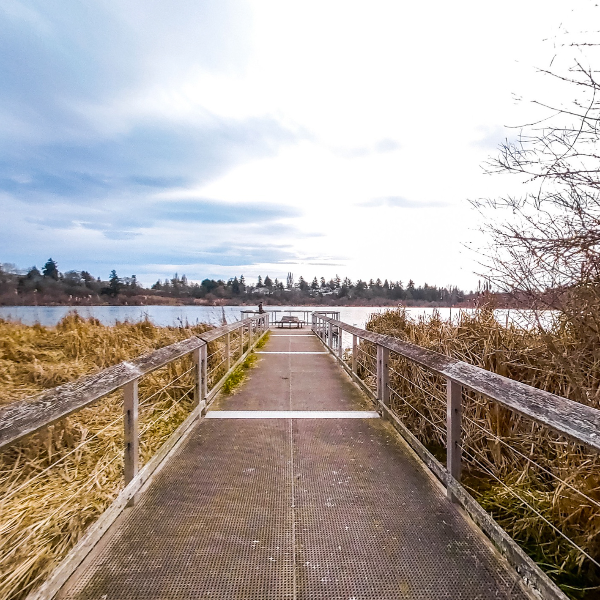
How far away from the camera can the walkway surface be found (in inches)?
69.2

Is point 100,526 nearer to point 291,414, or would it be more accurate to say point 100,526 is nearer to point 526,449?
point 291,414

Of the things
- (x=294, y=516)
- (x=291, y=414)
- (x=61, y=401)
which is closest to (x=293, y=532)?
(x=294, y=516)

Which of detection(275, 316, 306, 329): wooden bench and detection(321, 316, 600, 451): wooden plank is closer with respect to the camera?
detection(321, 316, 600, 451): wooden plank

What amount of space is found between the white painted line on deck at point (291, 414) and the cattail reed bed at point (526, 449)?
2.47 ft

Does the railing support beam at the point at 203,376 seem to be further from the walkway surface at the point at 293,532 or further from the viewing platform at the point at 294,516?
the walkway surface at the point at 293,532

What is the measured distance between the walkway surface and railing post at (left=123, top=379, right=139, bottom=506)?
0.64 feet

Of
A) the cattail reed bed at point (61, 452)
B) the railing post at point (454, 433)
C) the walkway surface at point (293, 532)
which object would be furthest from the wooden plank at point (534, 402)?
the cattail reed bed at point (61, 452)

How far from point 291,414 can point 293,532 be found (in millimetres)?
2311

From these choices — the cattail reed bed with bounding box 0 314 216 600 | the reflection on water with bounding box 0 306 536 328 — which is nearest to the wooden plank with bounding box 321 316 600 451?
the cattail reed bed with bounding box 0 314 216 600

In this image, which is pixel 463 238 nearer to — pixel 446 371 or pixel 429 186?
pixel 446 371

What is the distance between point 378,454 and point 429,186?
377 inches

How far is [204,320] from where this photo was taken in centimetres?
1112

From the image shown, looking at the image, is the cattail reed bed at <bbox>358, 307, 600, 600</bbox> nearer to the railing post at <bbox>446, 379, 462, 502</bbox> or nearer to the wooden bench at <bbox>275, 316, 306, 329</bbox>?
the railing post at <bbox>446, 379, 462, 502</bbox>

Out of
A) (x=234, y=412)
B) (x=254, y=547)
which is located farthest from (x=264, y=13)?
(x=254, y=547)
